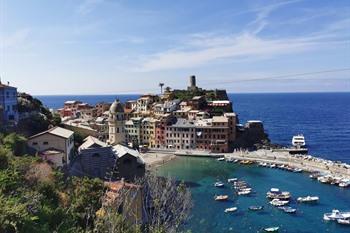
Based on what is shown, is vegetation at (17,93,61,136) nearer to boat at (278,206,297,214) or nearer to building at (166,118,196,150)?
boat at (278,206,297,214)

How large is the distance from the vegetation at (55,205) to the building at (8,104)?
738cm

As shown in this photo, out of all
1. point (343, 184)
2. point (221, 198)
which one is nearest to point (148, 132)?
point (221, 198)

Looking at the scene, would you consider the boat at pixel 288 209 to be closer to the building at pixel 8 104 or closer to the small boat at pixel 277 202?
the small boat at pixel 277 202

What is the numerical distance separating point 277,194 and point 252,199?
2.65 metres

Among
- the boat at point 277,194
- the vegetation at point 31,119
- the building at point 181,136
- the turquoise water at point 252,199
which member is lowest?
the turquoise water at point 252,199

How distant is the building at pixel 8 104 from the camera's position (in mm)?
34303

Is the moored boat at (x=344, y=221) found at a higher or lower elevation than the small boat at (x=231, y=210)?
lower

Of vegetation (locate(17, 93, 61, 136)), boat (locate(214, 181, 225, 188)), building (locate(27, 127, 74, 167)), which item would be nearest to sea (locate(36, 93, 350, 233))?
boat (locate(214, 181, 225, 188))

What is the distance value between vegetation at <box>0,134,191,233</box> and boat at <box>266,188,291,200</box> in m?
15.5

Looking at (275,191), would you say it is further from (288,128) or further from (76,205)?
(288,128)

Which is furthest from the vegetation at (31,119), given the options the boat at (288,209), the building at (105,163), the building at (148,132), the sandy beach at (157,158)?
the building at (148,132)

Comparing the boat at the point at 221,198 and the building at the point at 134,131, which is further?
the building at the point at 134,131

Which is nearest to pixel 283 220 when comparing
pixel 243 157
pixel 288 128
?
pixel 243 157

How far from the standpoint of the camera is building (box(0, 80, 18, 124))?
34.3 m
